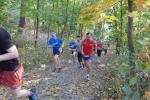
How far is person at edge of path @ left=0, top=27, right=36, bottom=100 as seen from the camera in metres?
6.17

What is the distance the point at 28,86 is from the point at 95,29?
29.0 m

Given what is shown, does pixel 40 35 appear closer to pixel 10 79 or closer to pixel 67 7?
pixel 67 7

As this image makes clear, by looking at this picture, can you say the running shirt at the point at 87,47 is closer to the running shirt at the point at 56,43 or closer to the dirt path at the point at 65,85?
the dirt path at the point at 65,85

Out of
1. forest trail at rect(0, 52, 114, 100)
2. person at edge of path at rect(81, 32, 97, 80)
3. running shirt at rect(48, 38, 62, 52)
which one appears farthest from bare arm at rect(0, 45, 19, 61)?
running shirt at rect(48, 38, 62, 52)

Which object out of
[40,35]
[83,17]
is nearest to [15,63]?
[83,17]

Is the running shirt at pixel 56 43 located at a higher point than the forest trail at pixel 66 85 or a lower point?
higher

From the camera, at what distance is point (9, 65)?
6.57 m

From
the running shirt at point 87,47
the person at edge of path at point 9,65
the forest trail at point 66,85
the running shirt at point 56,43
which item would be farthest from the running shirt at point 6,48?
the running shirt at point 56,43

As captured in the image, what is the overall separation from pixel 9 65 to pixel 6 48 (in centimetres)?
49

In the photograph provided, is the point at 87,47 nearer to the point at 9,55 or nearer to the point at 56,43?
the point at 56,43

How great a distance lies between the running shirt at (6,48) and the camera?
613 centimetres

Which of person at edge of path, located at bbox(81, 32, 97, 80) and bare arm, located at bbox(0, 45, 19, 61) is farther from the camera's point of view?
person at edge of path, located at bbox(81, 32, 97, 80)

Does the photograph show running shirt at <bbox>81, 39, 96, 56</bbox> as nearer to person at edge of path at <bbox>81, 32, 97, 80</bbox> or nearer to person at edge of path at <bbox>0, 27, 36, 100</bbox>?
person at edge of path at <bbox>81, 32, 97, 80</bbox>

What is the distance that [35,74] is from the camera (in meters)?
17.1
